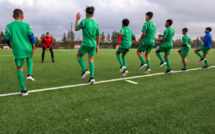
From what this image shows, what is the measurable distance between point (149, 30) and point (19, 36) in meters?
4.58

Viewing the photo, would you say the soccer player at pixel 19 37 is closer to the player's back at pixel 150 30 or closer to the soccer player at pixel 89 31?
the soccer player at pixel 89 31

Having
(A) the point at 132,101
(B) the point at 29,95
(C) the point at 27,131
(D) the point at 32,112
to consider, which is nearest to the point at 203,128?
(A) the point at 132,101

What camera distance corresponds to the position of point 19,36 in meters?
3.37

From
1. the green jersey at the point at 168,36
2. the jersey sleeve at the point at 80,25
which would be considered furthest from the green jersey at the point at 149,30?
the jersey sleeve at the point at 80,25

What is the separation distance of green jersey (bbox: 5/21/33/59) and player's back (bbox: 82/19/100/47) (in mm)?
1437

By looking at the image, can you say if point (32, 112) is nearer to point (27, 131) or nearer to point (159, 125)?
point (27, 131)

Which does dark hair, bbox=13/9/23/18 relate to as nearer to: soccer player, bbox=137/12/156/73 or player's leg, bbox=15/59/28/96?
player's leg, bbox=15/59/28/96

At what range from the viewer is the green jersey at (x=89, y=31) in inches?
168

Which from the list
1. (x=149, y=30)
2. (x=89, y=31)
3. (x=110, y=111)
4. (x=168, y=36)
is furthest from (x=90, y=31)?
(x=168, y=36)

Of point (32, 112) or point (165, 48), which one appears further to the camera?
point (165, 48)

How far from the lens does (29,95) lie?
335 centimetres

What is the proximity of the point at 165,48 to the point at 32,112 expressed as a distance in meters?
5.47

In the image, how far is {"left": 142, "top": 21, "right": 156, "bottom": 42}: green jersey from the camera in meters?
5.88

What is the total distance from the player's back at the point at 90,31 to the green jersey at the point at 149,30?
7.62 ft
